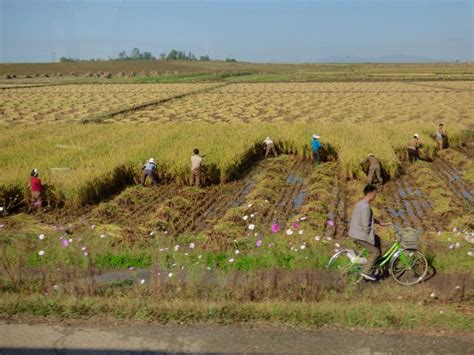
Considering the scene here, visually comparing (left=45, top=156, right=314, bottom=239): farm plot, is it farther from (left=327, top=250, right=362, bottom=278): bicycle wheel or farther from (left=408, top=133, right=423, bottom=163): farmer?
(left=408, top=133, right=423, bottom=163): farmer

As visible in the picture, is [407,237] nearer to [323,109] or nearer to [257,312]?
[257,312]

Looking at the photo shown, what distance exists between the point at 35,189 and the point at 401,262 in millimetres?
7067

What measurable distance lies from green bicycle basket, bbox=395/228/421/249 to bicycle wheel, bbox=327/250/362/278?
548 mm

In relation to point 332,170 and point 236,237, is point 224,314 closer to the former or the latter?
point 236,237

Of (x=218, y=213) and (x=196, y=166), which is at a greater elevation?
(x=196, y=166)

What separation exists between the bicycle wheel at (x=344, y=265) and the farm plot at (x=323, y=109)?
16.7m

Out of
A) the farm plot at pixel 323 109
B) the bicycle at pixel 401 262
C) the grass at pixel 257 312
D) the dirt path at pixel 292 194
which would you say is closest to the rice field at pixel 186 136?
the farm plot at pixel 323 109

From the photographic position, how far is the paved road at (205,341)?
393cm

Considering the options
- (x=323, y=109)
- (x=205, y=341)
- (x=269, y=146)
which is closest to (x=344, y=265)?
(x=205, y=341)

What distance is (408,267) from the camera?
5.41m

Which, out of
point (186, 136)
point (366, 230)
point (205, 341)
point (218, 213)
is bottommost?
point (218, 213)

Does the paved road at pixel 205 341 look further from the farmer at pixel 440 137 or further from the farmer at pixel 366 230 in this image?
the farmer at pixel 440 137

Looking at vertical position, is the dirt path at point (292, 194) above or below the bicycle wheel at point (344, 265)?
below

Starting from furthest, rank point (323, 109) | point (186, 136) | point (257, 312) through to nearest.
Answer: point (323, 109)
point (186, 136)
point (257, 312)
